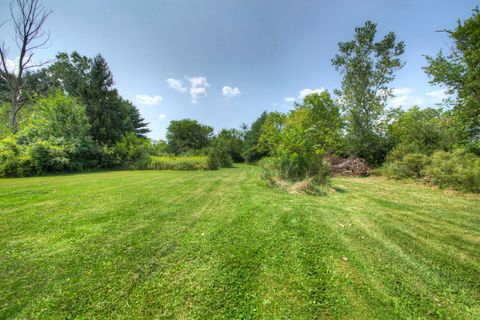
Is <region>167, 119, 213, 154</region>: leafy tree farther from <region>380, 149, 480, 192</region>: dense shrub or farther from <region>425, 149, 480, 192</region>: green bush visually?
<region>425, 149, 480, 192</region>: green bush

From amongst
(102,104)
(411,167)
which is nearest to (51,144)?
(102,104)

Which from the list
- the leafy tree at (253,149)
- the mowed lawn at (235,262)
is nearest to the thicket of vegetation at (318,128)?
the mowed lawn at (235,262)

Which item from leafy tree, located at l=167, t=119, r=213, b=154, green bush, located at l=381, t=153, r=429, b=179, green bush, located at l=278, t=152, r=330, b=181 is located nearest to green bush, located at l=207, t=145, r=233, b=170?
green bush, located at l=278, t=152, r=330, b=181

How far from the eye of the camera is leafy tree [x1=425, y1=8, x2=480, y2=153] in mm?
7242

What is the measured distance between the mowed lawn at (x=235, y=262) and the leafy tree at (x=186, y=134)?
32669mm

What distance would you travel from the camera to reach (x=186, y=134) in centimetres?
3700

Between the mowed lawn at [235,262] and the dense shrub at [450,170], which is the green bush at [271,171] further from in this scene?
the dense shrub at [450,170]

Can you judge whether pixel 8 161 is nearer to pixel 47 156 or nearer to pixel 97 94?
pixel 47 156

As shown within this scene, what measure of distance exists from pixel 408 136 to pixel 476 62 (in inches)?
159

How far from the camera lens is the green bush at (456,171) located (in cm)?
535

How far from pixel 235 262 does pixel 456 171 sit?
8064 mm

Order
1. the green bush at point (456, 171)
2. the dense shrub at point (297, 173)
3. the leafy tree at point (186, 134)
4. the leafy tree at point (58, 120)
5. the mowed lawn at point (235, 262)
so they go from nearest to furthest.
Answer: the mowed lawn at point (235, 262) → the green bush at point (456, 171) → the dense shrub at point (297, 173) → the leafy tree at point (58, 120) → the leafy tree at point (186, 134)

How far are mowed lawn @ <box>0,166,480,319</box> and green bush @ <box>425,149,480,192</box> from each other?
228 centimetres

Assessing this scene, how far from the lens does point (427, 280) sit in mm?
1864
